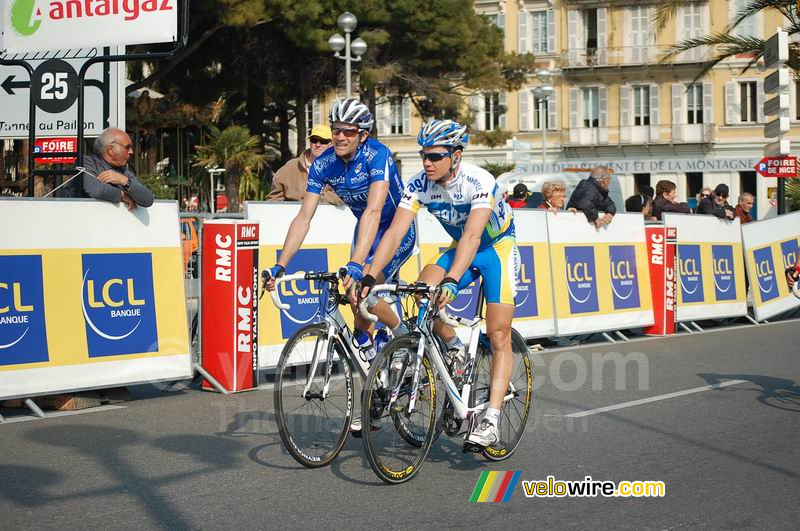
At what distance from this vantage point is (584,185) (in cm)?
1487

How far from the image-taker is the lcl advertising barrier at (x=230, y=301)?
9.87 meters

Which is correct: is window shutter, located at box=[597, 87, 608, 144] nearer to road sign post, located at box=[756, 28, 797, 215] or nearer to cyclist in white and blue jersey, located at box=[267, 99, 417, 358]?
road sign post, located at box=[756, 28, 797, 215]

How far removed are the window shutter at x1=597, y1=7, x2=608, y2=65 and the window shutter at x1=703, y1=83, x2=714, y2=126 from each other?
6.13m

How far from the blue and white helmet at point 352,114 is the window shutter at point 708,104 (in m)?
60.8

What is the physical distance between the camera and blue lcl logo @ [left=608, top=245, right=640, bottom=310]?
14.8m

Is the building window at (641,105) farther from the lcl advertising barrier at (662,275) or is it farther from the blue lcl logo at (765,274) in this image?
the lcl advertising barrier at (662,275)

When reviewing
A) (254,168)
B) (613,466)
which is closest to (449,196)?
(613,466)

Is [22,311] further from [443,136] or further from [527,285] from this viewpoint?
[527,285]

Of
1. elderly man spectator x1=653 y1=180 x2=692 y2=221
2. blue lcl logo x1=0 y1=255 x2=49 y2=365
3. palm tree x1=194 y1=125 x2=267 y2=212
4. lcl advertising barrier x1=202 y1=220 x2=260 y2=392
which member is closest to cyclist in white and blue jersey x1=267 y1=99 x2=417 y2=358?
lcl advertising barrier x1=202 y1=220 x2=260 y2=392

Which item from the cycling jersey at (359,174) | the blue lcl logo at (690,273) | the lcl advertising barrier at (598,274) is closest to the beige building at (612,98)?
the blue lcl logo at (690,273)

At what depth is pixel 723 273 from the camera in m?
16.9

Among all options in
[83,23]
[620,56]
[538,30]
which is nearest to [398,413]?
[83,23]

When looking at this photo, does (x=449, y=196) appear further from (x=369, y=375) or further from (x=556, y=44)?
(x=556, y=44)

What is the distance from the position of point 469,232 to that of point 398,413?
1126 millimetres
